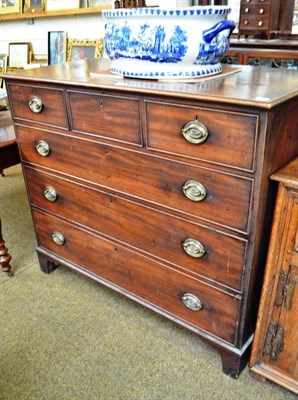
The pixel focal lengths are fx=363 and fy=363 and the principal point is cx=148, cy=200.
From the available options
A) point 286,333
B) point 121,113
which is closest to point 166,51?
point 121,113

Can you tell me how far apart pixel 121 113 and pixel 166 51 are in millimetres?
214

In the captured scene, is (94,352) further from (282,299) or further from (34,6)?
(34,6)

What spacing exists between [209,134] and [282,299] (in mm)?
525

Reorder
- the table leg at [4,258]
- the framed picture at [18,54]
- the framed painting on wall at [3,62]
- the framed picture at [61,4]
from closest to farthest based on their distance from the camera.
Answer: the table leg at [4,258] < the framed picture at [61,4] < the framed picture at [18,54] < the framed painting on wall at [3,62]

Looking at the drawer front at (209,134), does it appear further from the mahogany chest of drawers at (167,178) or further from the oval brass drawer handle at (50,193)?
the oval brass drawer handle at (50,193)

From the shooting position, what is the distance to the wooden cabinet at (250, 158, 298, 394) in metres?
0.93

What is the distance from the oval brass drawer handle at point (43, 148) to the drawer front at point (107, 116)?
19 cm

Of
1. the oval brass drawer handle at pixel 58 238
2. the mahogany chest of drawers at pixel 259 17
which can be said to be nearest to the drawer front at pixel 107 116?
the oval brass drawer handle at pixel 58 238

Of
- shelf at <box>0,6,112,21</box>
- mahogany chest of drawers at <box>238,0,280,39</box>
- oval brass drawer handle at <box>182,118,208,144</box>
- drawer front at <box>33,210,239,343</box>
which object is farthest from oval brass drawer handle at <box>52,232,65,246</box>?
shelf at <box>0,6,112,21</box>

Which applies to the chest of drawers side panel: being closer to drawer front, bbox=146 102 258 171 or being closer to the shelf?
drawer front, bbox=146 102 258 171

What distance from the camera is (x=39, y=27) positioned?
117 inches

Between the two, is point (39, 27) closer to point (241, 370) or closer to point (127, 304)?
point (127, 304)

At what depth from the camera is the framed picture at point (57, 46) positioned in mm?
2781

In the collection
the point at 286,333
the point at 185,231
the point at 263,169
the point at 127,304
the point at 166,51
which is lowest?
the point at 127,304
